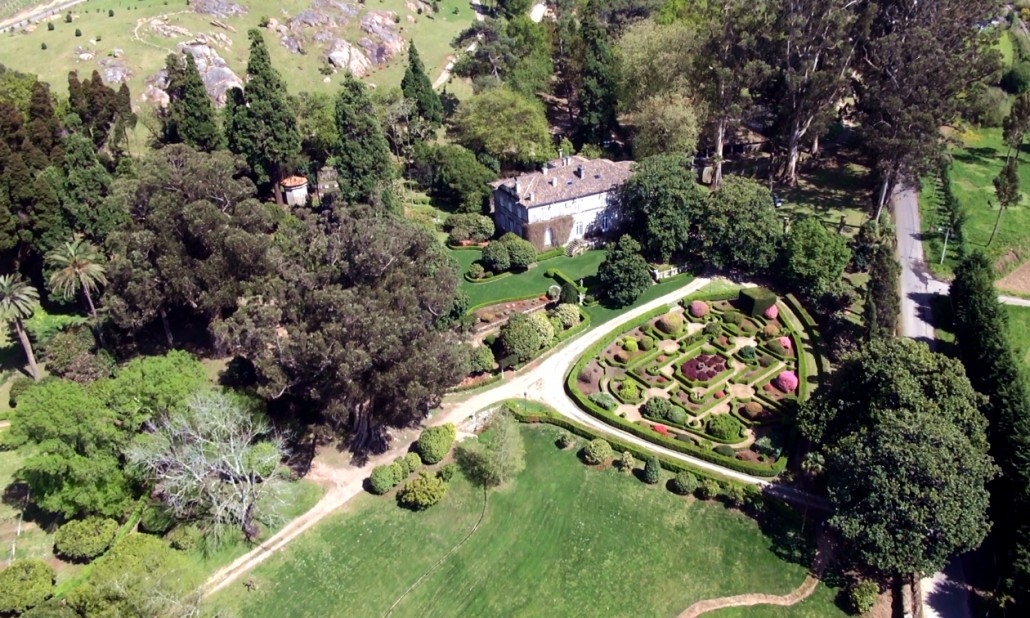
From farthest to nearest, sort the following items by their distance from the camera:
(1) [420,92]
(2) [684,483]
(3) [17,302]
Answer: (1) [420,92] < (3) [17,302] < (2) [684,483]

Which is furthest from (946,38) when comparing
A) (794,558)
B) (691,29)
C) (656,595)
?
(656,595)

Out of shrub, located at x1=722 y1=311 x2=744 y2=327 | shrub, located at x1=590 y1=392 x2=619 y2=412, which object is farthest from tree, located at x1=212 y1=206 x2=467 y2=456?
shrub, located at x1=722 y1=311 x2=744 y2=327

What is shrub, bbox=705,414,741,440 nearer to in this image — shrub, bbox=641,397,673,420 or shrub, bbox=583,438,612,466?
shrub, bbox=641,397,673,420

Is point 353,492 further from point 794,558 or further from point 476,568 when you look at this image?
point 794,558

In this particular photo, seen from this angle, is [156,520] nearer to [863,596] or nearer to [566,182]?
[863,596]

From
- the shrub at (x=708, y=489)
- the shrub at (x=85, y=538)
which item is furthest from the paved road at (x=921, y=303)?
the shrub at (x=85, y=538)

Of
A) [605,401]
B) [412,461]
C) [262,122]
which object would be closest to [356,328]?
[412,461]

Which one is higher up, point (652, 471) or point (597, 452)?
point (597, 452)
